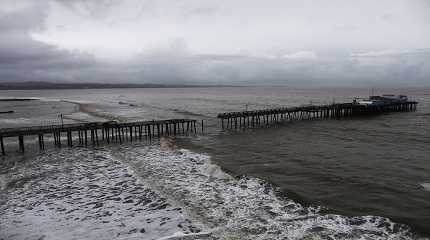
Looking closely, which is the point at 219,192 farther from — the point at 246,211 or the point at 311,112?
the point at 311,112

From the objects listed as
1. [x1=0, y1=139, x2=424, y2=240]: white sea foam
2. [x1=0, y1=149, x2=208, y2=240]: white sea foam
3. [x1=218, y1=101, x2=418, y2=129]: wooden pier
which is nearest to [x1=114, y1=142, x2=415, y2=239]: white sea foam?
[x1=0, y1=139, x2=424, y2=240]: white sea foam

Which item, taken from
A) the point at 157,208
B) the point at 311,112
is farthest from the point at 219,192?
the point at 311,112

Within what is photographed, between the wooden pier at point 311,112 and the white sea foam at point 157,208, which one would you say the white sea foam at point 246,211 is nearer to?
the white sea foam at point 157,208

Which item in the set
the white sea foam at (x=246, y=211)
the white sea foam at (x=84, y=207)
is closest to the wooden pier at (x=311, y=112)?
the white sea foam at (x=246, y=211)

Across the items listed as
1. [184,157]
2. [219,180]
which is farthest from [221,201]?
[184,157]

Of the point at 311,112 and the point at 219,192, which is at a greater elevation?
the point at 311,112

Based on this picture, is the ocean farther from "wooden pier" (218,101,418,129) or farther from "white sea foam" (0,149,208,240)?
"wooden pier" (218,101,418,129)

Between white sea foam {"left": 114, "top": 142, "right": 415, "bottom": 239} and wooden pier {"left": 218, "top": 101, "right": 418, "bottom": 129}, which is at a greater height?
wooden pier {"left": 218, "top": 101, "right": 418, "bottom": 129}

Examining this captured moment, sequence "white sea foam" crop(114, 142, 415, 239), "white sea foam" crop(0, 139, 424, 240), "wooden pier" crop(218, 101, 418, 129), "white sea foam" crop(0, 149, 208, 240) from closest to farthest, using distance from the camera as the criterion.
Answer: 1. "white sea foam" crop(114, 142, 415, 239)
2. "white sea foam" crop(0, 139, 424, 240)
3. "white sea foam" crop(0, 149, 208, 240)
4. "wooden pier" crop(218, 101, 418, 129)

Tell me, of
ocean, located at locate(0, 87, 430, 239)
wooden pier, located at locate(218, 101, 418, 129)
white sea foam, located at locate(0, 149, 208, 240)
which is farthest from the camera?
wooden pier, located at locate(218, 101, 418, 129)

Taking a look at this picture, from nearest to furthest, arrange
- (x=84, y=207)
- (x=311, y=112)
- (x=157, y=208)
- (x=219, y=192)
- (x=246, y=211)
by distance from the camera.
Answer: (x=246, y=211) < (x=157, y=208) < (x=84, y=207) < (x=219, y=192) < (x=311, y=112)

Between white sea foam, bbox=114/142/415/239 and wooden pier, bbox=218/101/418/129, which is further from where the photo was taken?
wooden pier, bbox=218/101/418/129

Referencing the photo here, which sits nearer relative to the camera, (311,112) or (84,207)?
(84,207)

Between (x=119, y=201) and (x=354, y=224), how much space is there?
13683mm
